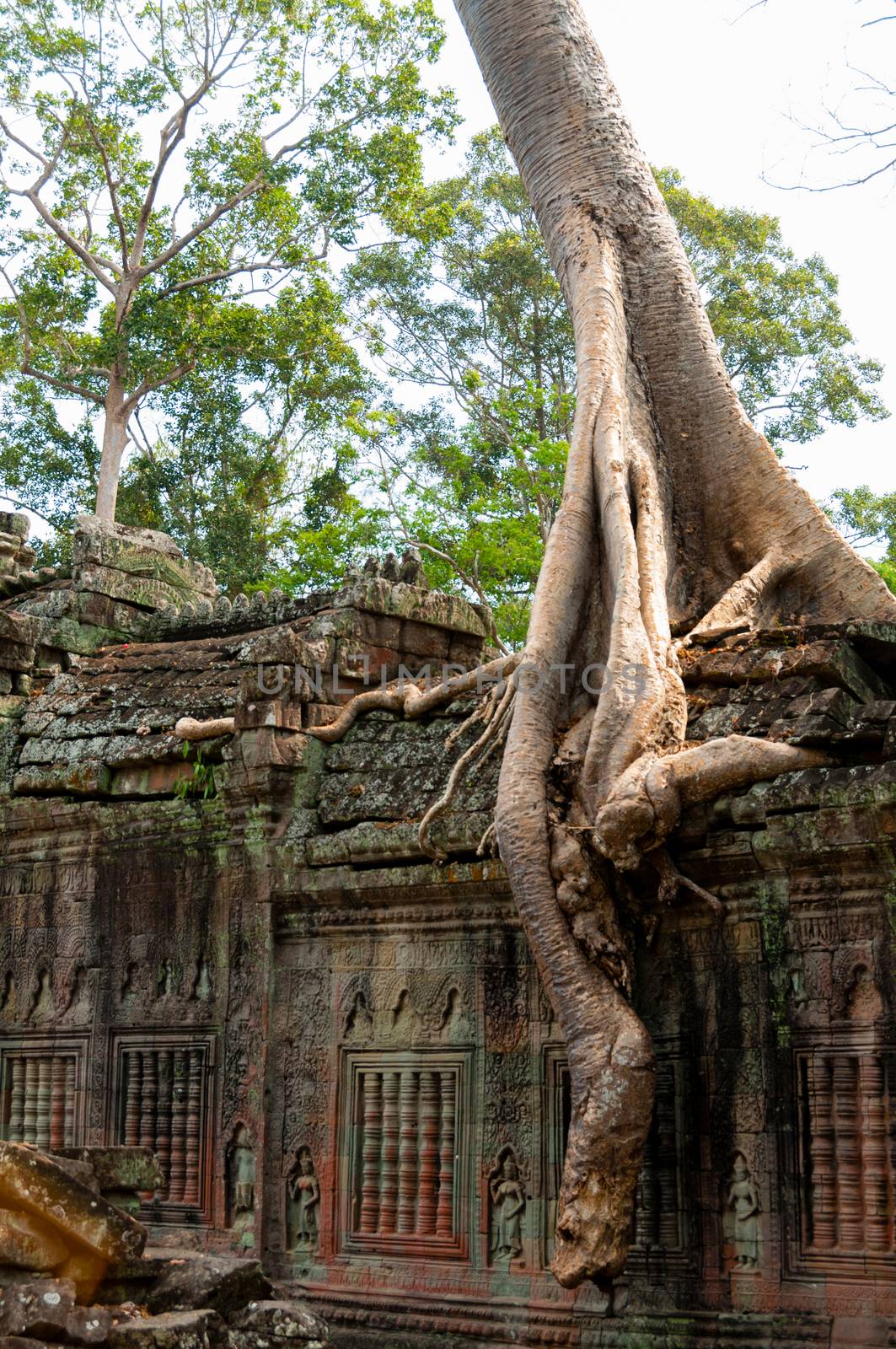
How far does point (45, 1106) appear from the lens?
27.2 feet

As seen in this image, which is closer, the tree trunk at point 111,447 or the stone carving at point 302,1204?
the stone carving at point 302,1204

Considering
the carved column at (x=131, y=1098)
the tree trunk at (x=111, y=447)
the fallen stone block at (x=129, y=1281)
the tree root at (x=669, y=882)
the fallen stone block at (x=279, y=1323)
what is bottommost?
the fallen stone block at (x=279, y=1323)

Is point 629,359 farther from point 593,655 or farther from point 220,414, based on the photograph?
point 220,414

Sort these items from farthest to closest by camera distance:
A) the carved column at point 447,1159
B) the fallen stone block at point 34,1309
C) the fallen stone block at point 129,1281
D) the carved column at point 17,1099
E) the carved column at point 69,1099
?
the carved column at point 17,1099 < the carved column at point 69,1099 < the carved column at point 447,1159 < the fallen stone block at point 129,1281 < the fallen stone block at point 34,1309

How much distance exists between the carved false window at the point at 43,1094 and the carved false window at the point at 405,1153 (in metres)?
1.72

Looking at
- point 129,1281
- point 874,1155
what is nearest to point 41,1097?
point 129,1281

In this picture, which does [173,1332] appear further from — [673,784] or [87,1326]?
[673,784]

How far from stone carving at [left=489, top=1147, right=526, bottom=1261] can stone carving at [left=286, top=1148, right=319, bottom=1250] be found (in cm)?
98

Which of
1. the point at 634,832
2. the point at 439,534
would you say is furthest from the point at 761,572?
the point at 439,534

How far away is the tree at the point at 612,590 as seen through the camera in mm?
5969

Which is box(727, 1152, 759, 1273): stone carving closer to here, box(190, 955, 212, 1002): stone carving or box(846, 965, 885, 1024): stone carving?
box(846, 965, 885, 1024): stone carving

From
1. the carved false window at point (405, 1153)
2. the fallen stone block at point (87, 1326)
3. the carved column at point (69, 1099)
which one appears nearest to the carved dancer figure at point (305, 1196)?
the carved false window at point (405, 1153)

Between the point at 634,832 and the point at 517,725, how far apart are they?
3.07 feet

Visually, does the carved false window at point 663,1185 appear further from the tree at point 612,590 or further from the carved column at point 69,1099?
the carved column at point 69,1099
